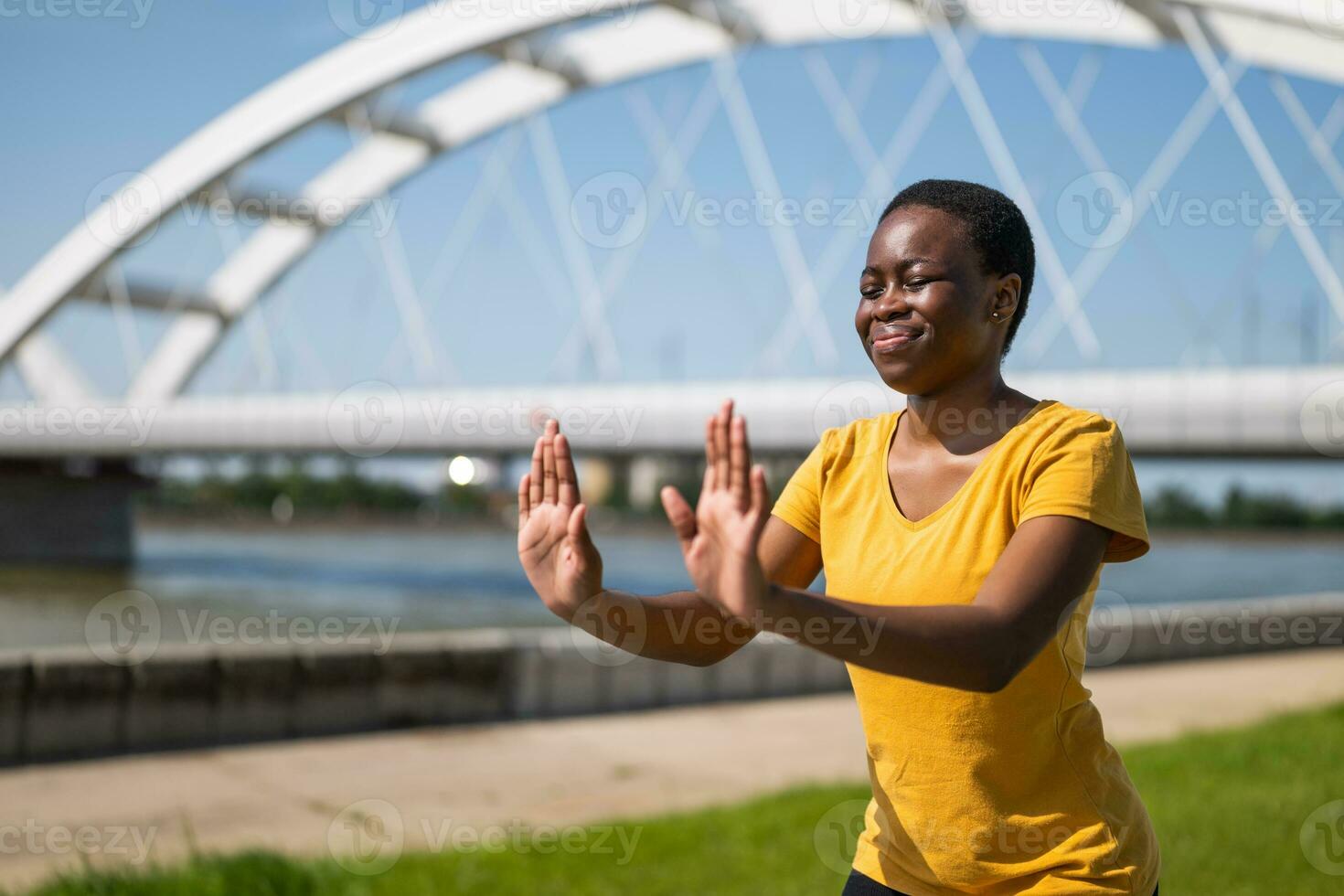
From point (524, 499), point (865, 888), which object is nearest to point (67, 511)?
point (524, 499)

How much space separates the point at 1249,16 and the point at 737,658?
14900mm

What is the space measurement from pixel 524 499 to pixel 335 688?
673 centimetres

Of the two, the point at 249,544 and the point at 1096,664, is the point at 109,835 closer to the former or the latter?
the point at 1096,664

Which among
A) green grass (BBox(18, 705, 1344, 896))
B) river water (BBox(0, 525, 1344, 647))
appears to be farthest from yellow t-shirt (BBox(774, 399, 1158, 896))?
river water (BBox(0, 525, 1344, 647))

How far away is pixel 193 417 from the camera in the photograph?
29938 millimetres

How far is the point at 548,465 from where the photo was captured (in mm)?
1708

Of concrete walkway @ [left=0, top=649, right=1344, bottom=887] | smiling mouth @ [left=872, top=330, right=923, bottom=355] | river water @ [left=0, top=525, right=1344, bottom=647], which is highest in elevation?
smiling mouth @ [left=872, top=330, right=923, bottom=355]

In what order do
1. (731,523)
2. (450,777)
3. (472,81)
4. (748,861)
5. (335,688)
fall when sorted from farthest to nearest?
(472,81)
(335,688)
(450,777)
(748,861)
(731,523)

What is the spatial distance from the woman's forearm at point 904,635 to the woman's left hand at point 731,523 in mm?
31

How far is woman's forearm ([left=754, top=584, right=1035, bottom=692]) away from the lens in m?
1.33

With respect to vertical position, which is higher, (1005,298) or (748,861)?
(1005,298)

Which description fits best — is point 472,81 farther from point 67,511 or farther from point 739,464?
point 739,464

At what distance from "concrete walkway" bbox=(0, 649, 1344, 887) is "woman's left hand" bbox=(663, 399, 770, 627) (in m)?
4.25

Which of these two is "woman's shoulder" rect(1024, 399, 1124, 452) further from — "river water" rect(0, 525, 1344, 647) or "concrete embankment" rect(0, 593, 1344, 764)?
"river water" rect(0, 525, 1344, 647)
